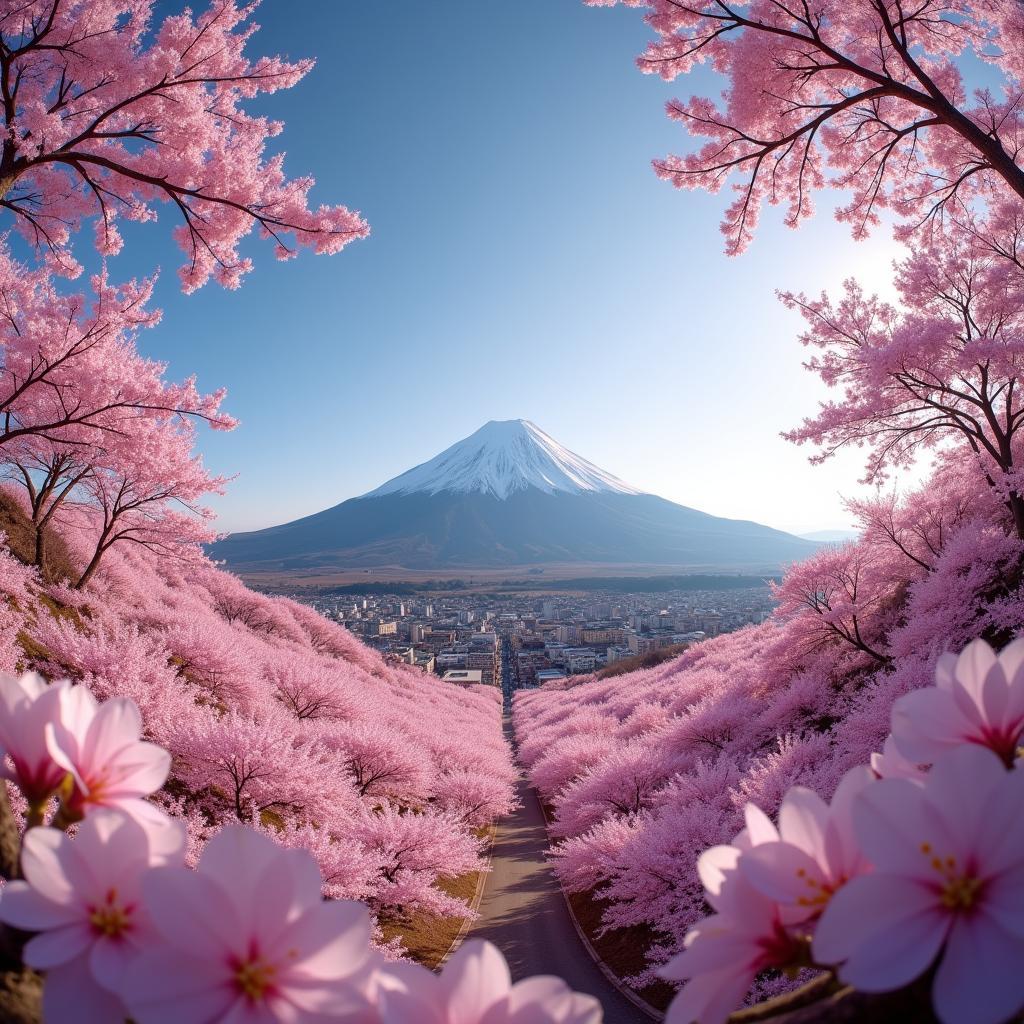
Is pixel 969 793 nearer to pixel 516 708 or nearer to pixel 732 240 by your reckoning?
pixel 732 240

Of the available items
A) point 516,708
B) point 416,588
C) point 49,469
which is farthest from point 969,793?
point 416,588

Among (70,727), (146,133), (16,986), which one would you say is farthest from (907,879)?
(146,133)

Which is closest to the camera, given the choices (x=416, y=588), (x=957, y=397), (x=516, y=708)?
(x=957, y=397)

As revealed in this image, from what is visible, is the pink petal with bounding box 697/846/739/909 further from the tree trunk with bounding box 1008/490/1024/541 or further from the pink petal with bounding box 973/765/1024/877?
the tree trunk with bounding box 1008/490/1024/541

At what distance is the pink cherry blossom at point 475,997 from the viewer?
2.00ft

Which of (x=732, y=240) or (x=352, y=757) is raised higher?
(x=732, y=240)

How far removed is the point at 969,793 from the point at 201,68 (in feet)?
26.6

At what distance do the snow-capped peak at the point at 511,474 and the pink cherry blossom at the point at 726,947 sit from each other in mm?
174131

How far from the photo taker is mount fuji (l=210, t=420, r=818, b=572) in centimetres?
14312

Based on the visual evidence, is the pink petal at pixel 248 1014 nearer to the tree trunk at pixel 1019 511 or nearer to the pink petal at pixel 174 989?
the pink petal at pixel 174 989

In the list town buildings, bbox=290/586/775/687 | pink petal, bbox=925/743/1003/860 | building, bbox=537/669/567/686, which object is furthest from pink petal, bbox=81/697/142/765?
building, bbox=537/669/567/686

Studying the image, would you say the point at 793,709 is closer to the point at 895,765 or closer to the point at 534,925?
the point at 534,925

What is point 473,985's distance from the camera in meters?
0.65

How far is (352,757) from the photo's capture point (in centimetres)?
1108
